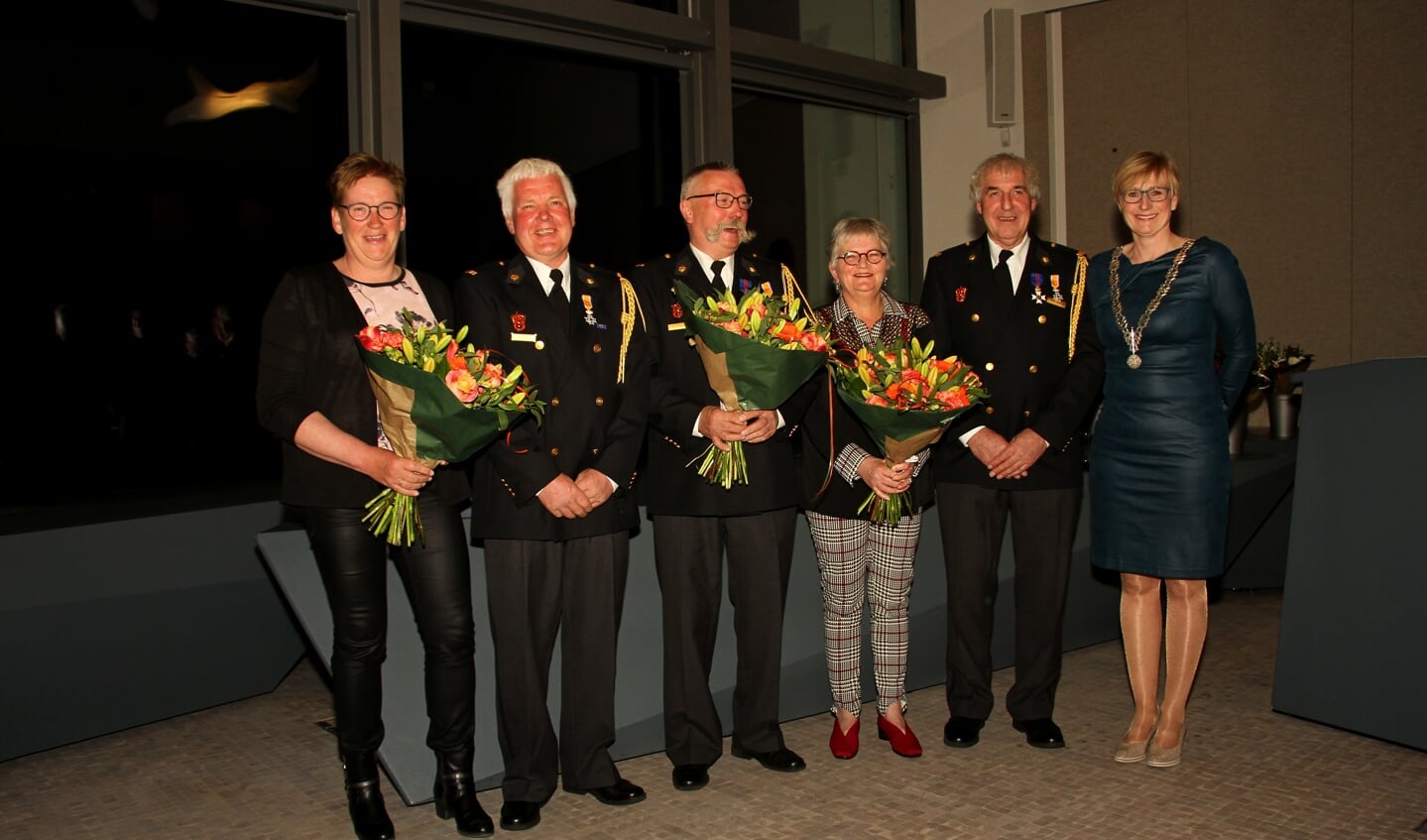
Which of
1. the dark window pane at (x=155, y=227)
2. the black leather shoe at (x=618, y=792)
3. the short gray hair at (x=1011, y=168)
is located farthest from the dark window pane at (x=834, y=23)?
the black leather shoe at (x=618, y=792)

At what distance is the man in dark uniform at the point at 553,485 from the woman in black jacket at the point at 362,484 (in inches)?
4.1

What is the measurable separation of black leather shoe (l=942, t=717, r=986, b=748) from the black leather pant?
4.90 ft

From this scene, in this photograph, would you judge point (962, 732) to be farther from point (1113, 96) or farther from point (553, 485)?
point (1113, 96)

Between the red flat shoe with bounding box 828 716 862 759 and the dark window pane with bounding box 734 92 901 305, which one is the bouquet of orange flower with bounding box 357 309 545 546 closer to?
the red flat shoe with bounding box 828 716 862 759

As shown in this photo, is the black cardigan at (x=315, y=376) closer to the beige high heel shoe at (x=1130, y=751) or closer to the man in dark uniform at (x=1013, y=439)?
the man in dark uniform at (x=1013, y=439)

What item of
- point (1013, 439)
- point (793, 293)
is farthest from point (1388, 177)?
point (793, 293)

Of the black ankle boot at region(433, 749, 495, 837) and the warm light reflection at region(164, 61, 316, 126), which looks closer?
the black ankle boot at region(433, 749, 495, 837)

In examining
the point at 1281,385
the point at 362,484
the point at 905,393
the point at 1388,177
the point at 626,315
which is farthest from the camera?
the point at 1388,177

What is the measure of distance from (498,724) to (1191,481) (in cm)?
207

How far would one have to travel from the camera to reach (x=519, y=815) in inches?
123

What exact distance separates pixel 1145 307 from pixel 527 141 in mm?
3275

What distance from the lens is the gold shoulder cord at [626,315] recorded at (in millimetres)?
3230

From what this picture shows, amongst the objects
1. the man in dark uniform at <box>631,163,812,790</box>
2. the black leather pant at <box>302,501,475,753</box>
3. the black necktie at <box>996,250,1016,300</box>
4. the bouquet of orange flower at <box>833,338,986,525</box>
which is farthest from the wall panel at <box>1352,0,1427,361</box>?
the black leather pant at <box>302,501,475,753</box>

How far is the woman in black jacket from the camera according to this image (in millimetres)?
2906
